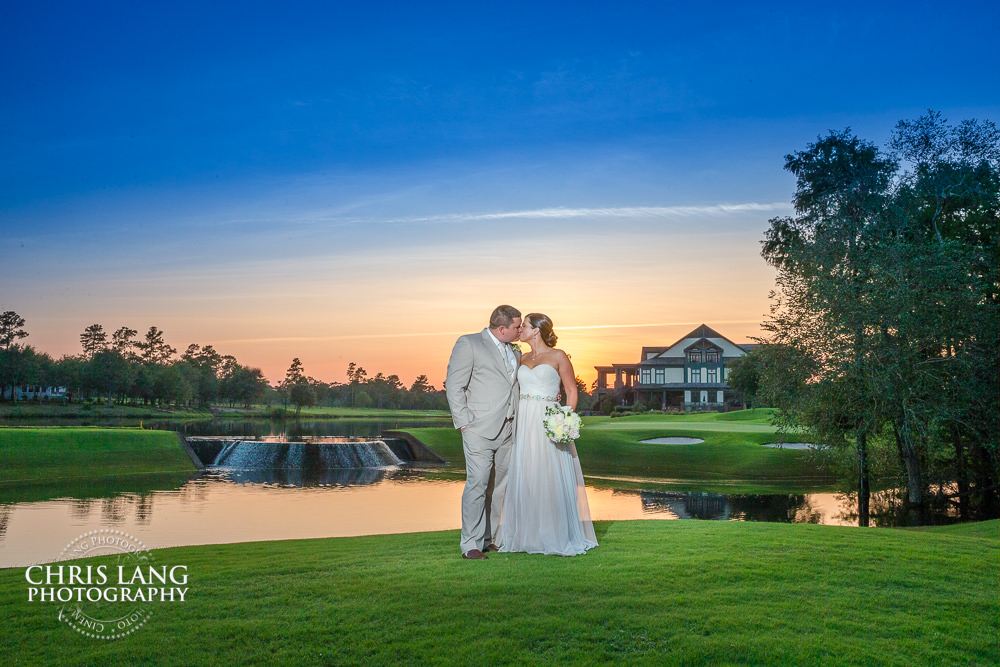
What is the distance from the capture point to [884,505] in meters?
21.7

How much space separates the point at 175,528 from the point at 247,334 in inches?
715

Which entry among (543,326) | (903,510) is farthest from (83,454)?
(903,510)

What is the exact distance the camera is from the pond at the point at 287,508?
15.3 m

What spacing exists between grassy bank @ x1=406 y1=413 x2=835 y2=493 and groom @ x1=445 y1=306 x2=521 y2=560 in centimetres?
1843

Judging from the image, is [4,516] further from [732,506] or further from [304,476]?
[732,506]

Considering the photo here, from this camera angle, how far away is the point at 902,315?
17781mm

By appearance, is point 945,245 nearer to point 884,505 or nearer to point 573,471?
point 884,505

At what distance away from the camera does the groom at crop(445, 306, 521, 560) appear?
697cm

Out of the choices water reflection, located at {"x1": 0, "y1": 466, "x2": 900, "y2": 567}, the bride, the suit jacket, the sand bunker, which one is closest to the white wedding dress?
the bride

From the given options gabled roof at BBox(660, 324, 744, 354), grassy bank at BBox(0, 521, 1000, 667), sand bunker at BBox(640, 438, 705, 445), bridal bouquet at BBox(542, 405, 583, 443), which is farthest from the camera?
gabled roof at BBox(660, 324, 744, 354)

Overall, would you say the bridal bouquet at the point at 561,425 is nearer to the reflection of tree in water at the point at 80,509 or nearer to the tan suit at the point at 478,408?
the tan suit at the point at 478,408

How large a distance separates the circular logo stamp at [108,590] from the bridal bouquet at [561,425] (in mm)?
3570

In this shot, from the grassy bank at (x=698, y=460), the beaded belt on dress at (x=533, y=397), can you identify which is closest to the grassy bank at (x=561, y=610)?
Answer: the beaded belt on dress at (x=533, y=397)

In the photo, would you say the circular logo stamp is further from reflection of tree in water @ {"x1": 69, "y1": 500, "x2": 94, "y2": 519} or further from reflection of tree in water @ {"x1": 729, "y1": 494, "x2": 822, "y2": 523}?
reflection of tree in water @ {"x1": 729, "y1": 494, "x2": 822, "y2": 523}
